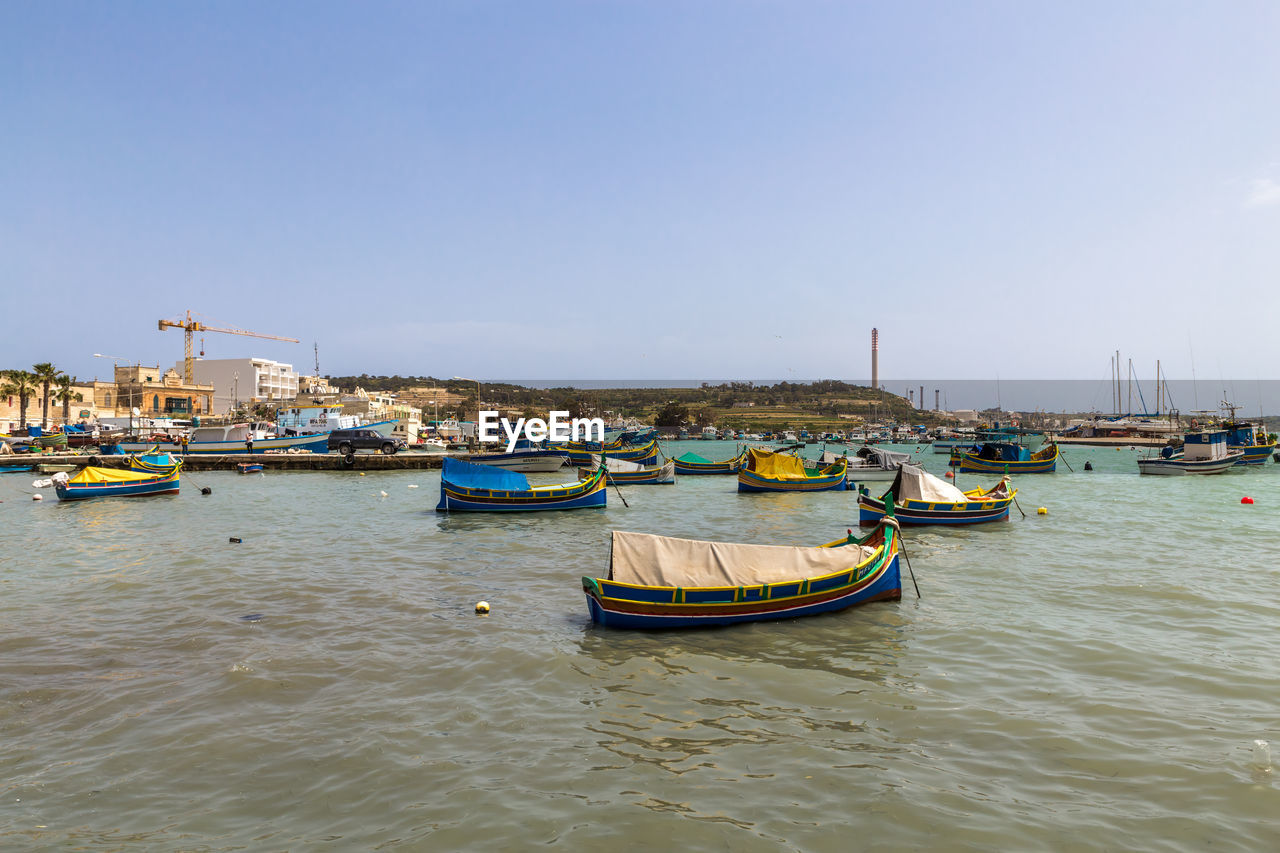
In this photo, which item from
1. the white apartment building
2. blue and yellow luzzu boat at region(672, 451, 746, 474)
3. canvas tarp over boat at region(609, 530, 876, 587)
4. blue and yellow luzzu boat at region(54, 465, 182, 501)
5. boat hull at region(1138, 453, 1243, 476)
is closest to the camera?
canvas tarp over boat at region(609, 530, 876, 587)

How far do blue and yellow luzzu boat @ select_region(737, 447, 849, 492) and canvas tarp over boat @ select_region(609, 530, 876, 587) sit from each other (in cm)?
3004

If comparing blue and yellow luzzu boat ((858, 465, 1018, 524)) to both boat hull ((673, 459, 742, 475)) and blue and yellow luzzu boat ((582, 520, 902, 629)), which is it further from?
boat hull ((673, 459, 742, 475))

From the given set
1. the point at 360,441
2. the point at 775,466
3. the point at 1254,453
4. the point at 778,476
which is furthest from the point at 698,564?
the point at 1254,453

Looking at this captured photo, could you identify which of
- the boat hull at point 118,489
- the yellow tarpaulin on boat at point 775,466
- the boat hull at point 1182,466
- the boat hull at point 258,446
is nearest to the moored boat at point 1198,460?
the boat hull at point 1182,466

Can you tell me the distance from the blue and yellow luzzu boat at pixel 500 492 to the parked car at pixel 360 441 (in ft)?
135

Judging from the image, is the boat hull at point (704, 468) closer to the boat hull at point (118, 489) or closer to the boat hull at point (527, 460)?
the boat hull at point (527, 460)

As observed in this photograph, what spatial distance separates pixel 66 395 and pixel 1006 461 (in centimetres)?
11128

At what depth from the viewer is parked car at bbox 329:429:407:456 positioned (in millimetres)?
73688

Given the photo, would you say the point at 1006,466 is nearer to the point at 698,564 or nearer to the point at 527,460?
the point at 527,460

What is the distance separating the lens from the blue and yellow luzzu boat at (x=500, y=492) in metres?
34.6

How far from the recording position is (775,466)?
47094mm

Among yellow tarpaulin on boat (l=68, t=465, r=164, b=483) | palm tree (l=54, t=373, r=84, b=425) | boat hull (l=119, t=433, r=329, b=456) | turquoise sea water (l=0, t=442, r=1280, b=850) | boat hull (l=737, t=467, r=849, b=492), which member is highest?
palm tree (l=54, t=373, r=84, b=425)

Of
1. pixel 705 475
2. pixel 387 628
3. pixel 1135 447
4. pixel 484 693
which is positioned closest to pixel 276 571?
pixel 387 628

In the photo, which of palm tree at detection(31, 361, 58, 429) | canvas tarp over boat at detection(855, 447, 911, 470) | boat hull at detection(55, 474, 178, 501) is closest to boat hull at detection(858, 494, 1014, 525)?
canvas tarp over boat at detection(855, 447, 911, 470)
